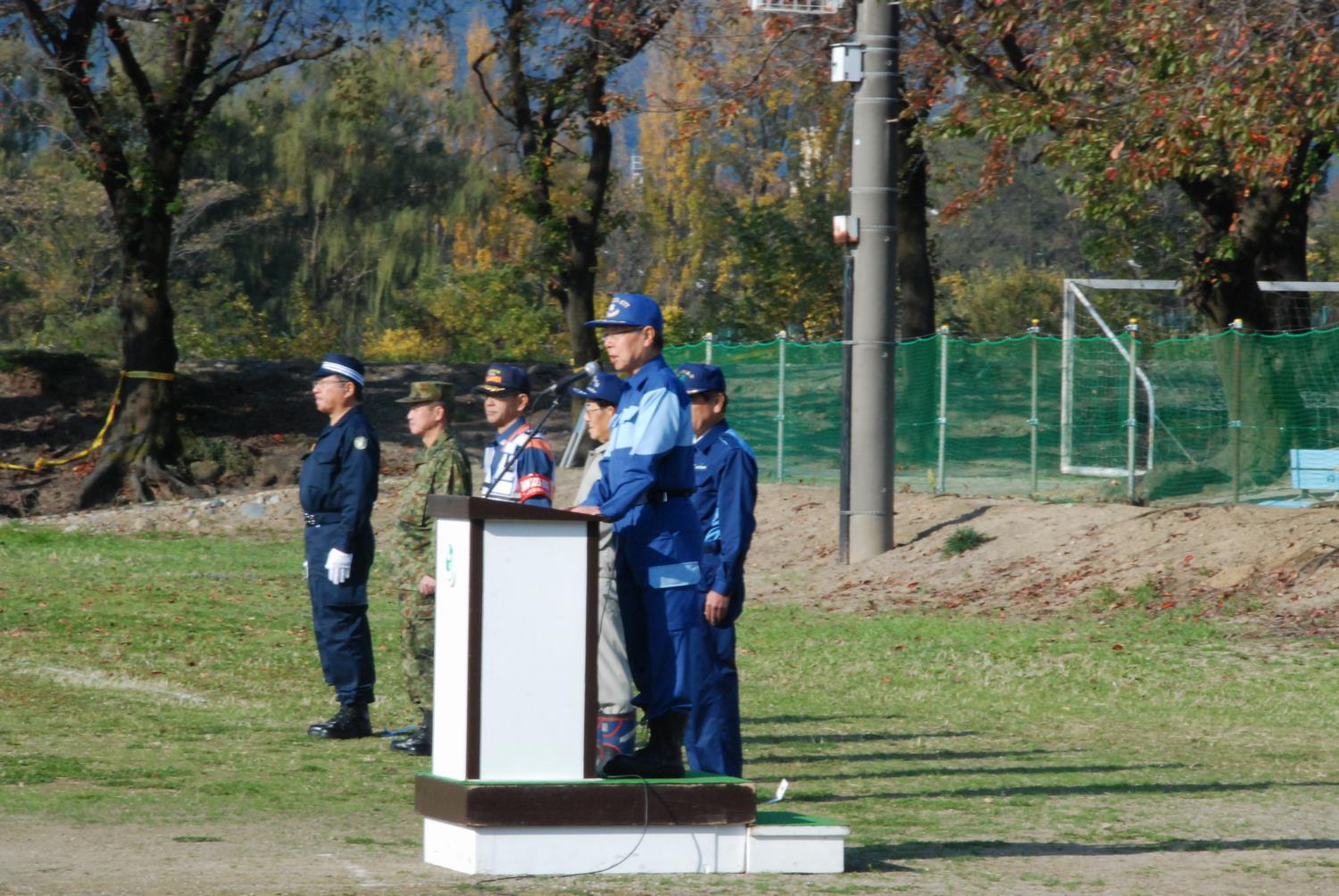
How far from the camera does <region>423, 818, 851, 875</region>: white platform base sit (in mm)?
6344

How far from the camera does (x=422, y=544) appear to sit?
945 centimetres

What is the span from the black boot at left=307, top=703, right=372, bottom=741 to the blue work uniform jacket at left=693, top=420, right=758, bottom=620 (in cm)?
279

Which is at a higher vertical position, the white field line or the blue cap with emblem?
the blue cap with emblem

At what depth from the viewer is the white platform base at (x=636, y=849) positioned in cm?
634

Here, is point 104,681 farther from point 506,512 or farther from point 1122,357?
point 1122,357

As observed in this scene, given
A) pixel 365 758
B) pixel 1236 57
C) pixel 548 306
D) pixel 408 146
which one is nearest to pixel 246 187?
pixel 408 146

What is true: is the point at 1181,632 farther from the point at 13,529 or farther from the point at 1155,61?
the point at 13,529

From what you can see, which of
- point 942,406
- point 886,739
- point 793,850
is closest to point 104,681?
point 886,739

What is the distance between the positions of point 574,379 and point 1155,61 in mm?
11779

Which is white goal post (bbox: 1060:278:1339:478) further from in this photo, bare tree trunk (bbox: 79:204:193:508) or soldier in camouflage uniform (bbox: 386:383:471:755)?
bare tree trunk (bbox: 79:204:193:508)

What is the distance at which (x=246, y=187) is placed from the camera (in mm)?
55531

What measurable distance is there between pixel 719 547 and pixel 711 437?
50 cm

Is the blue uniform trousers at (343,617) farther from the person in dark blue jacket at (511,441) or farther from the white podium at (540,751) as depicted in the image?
the white podium at (540,751)

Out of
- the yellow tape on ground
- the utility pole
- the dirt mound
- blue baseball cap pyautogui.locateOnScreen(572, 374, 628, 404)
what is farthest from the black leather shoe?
the yellow tape on ground
